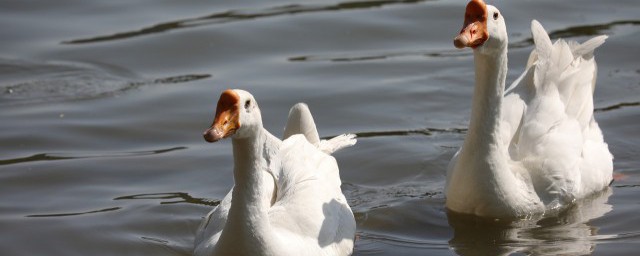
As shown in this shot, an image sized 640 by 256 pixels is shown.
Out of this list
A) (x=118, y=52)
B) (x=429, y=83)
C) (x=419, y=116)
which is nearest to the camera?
(x=419, y=116)

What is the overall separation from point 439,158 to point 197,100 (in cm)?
258

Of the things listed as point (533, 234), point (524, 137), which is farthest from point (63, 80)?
point (533, 234)

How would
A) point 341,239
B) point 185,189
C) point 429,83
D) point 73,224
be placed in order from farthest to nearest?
point 429,83, point 185,189, point 73,224, point 341,239

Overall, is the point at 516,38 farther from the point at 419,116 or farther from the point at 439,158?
the point at 439,158

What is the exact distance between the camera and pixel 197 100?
440 inches

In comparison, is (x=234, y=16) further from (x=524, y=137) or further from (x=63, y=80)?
(x=524, y=137)

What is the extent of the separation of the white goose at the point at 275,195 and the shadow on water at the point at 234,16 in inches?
193

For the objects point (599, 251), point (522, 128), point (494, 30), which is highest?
point (494, 30)

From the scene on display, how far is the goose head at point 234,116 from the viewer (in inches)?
249

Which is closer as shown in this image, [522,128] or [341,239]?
[341,239]

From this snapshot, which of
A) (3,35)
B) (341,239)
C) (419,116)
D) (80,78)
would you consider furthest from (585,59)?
(3,35)

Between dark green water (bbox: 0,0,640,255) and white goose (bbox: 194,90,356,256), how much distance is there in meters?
0.53

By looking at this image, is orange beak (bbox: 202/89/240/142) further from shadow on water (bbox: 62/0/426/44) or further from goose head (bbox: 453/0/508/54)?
shadow on water (bbox: 62/0/426/44)

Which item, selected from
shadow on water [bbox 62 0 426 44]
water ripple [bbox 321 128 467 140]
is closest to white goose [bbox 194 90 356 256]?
water ripple [bbox 321 128 467 140]
